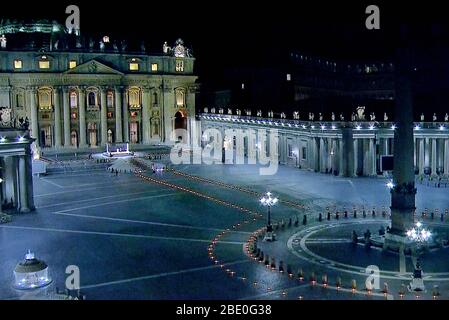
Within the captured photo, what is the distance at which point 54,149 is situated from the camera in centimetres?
11562

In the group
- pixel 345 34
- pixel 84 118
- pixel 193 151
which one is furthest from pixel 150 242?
pixel 345 34

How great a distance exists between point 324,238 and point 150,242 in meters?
12.5

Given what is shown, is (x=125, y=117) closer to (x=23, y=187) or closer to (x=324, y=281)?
(x=23, y=187)

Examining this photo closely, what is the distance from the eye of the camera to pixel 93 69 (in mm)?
118875

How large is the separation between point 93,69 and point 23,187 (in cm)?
6603

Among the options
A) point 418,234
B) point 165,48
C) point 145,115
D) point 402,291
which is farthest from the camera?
point 165,48

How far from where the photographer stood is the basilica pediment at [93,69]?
117 metres

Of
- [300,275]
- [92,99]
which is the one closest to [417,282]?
[300,275]

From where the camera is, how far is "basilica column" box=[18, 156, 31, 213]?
55781mm

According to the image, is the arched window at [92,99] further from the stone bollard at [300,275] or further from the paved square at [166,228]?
the stone bollard at [300,275]

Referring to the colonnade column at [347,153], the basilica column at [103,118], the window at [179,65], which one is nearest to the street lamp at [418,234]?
the colonnade column at [347,153]

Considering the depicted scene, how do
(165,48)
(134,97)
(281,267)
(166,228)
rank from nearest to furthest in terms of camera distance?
(281,267) → (166,228) → (134,97) → (165,48)

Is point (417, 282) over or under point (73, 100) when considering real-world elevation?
under

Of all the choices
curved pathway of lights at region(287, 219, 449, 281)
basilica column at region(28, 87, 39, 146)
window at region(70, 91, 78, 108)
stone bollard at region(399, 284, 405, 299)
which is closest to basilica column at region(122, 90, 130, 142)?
window at region(70, 91, 78, 108)
